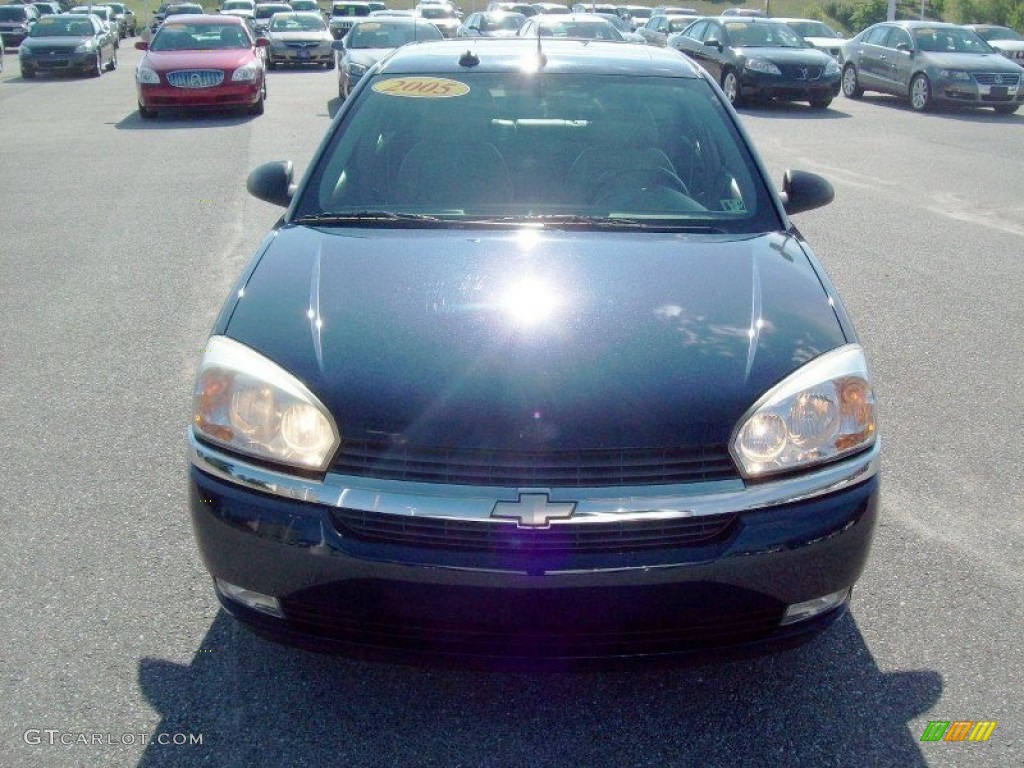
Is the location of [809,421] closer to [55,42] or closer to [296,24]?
[55,42]

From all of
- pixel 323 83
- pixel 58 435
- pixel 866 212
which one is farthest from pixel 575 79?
pixel 323 83

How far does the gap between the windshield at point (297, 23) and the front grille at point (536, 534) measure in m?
29.3

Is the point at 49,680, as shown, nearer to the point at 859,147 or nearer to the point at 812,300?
the point at 812,300

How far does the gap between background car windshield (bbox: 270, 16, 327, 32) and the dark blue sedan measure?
28412 mm

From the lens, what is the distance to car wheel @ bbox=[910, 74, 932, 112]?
2020cm

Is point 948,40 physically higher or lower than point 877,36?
higher

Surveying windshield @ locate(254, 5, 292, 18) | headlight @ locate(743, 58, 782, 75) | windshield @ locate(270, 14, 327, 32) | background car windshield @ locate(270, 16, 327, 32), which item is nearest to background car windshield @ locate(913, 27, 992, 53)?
headlight @ locate(743, 58, 782, 75)

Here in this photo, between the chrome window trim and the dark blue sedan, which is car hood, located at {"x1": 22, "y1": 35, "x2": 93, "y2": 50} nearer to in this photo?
the dark blue sedan

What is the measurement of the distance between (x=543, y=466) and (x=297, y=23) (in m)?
29.9

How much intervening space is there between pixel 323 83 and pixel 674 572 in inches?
952

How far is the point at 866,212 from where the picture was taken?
412 inches

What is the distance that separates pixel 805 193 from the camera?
4.43 metres

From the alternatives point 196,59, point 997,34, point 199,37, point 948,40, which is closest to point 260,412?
point 196,59

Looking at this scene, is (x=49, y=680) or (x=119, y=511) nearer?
(x=49, y=680)
